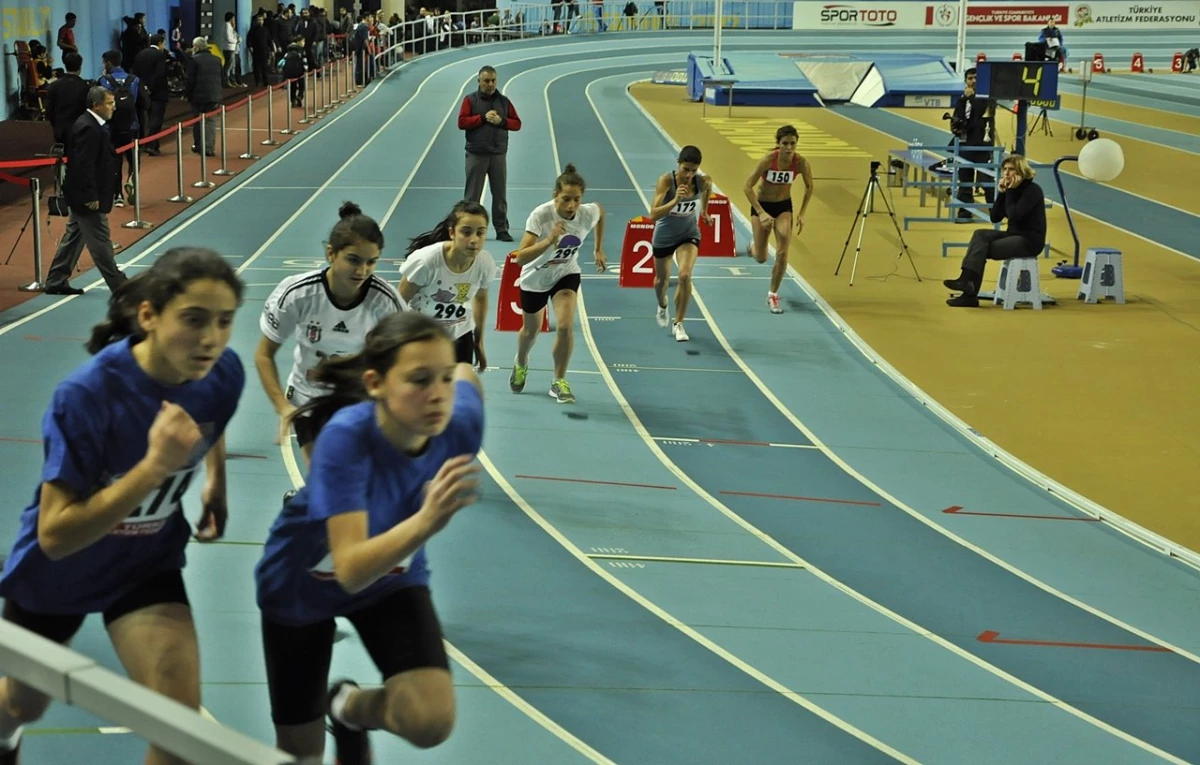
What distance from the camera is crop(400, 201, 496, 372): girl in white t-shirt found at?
307 inches

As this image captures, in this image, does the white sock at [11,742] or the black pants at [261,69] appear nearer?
the white sock at [11,742]

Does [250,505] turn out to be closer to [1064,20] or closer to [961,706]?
[961,706]

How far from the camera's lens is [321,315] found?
6191mm

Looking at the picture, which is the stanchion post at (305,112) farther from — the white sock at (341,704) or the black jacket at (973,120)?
the white sock at (341,704)

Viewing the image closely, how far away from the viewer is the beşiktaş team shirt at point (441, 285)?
26.0 ft

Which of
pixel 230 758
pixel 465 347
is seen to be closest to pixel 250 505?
pixel 465 347

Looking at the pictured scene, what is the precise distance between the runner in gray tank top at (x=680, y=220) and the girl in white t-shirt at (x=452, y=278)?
4329 mm

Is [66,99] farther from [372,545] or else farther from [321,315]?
[372,545]

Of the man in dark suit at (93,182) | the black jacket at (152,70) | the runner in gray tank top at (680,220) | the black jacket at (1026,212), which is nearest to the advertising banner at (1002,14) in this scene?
the black jacket at (152,70)

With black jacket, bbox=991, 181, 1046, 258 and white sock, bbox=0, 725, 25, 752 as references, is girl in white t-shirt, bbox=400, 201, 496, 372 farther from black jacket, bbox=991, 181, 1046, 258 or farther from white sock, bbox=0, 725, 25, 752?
black jacket, bbox=991, 181, 1046, 258

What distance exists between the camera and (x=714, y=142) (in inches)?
1091

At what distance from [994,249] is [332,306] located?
1044cm

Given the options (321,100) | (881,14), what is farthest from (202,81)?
(881,14)

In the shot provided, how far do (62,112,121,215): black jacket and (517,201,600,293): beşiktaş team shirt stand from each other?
4914 mm
